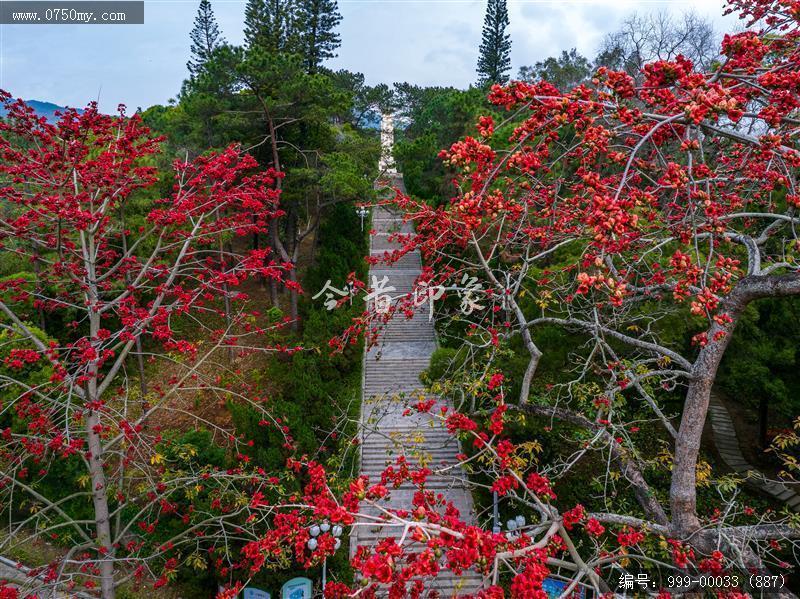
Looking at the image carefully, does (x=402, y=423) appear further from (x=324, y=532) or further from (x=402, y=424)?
(x=324, y=532)

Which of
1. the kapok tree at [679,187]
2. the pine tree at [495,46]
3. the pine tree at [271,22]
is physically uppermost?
the pine tree at [495,46]

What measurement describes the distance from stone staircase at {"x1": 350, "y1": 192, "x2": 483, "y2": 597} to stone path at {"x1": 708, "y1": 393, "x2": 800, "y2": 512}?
20.1 ft

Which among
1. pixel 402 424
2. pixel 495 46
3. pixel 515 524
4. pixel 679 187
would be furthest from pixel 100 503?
pixel 495 46

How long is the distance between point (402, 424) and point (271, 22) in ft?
59.2

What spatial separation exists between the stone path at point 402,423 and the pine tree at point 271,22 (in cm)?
977

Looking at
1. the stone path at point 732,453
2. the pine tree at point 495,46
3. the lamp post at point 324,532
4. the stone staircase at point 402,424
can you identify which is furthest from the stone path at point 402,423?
the pine tree at point 495,46

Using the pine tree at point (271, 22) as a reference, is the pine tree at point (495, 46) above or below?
above

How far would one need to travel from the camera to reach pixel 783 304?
27.9 ft

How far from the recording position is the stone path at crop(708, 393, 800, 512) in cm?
949

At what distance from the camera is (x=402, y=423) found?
11531 mm

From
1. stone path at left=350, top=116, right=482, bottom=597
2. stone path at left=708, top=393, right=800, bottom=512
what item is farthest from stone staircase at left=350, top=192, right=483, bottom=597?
stone path at left=708, top=393, right=800, bottom=512

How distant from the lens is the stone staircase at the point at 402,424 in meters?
7.82

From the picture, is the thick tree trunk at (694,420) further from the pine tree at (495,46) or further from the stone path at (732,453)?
the pine tree at (495,46)

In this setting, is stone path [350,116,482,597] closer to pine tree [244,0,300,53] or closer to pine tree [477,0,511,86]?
pine tree [244,0,300,53]
